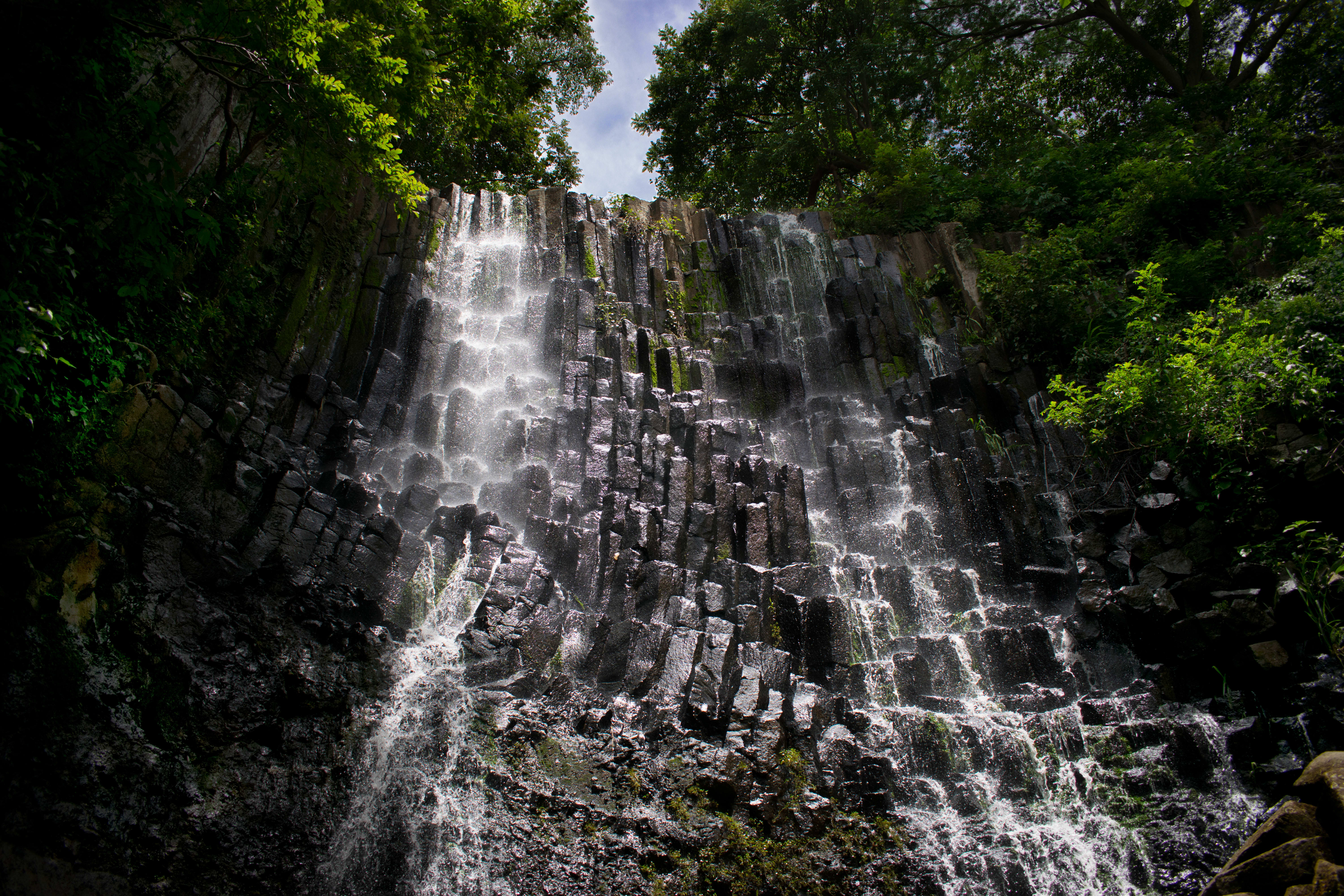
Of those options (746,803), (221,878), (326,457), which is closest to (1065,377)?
(746,803)

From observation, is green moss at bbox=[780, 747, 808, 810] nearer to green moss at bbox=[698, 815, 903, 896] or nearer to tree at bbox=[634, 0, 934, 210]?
green moss at bbox=[698, 815, 903, 896]

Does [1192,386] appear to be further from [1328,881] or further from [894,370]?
[894,370]

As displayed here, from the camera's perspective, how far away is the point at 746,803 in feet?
25.1

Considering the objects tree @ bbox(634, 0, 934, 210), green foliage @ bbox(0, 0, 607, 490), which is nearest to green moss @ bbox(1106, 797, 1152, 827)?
green foliage @ bbox(0, 0, 607, 490)

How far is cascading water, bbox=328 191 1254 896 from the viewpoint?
7.79 metres

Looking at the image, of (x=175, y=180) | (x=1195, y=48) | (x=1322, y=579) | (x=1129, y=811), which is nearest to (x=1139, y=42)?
(x=1195, y=48)

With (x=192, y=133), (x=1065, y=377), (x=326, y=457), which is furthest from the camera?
(x=1065, y=377)

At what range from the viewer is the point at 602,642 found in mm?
9852

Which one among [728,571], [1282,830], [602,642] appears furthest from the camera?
[728,571]

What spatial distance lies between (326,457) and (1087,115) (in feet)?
97.6

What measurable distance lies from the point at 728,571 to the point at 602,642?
2.39 meters

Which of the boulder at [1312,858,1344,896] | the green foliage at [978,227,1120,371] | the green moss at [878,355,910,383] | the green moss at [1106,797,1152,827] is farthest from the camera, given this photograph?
the green moss at [878,355,910,383]

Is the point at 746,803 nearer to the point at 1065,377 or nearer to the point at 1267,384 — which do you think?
the point at 1267,384

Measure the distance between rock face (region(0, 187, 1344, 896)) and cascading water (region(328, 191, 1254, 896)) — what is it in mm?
58
